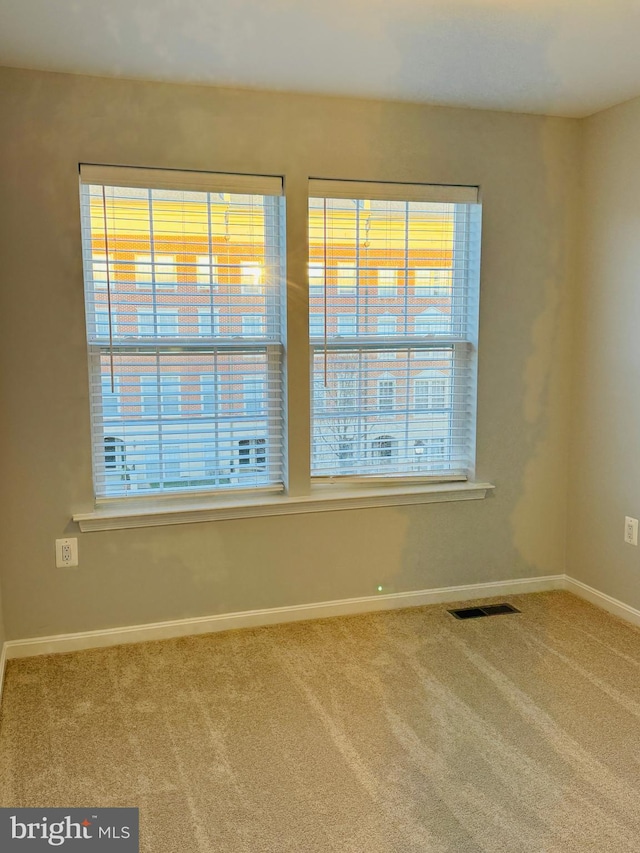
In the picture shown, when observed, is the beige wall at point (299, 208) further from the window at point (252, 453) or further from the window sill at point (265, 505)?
the window at point (252, 453)

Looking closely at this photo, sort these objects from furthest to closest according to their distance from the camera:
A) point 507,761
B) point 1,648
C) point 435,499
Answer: point 435,499 → point 1,648 → point 507,761

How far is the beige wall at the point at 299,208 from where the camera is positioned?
277 centimetres

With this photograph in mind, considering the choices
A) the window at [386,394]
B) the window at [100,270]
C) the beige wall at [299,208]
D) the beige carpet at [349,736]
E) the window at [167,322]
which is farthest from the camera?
the window at [386,394]

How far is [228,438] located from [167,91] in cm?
140

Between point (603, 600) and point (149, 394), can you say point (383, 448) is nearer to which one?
point (149, 394)

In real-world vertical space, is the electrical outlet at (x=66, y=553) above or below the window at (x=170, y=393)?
below

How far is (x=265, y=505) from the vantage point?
3148mm

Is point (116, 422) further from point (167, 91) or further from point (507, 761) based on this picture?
point (507, 761)

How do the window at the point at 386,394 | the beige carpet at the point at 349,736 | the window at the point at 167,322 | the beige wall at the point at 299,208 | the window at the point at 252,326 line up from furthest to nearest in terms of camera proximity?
the window at the point at 386,394, the window at the point at 252,326, the window at the point at 167,322, the beige wall at the point at 299,208, the beige carpet at the point at 349,736

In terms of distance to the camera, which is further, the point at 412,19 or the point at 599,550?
the point at 599,550

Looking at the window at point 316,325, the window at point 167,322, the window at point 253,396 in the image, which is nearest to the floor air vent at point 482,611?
the window at point 253,396

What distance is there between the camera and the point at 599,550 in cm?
345

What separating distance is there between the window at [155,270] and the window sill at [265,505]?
0.91 metres

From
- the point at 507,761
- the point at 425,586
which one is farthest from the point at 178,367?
the point at 507,761
